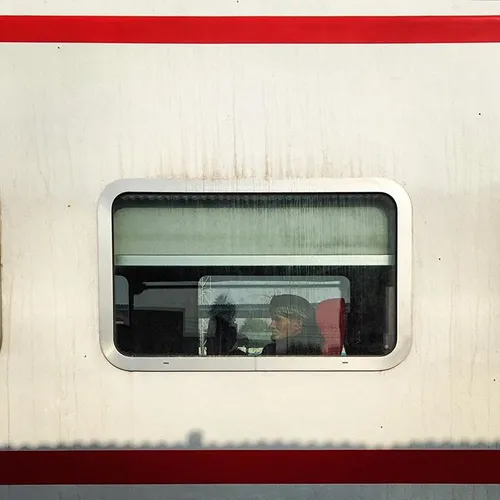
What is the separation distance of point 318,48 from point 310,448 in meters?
1.32

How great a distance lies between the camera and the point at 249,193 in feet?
6.33

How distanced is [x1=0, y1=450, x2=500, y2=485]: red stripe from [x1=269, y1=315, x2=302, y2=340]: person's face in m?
0.38

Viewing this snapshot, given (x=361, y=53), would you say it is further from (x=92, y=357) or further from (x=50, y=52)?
(x=92, y=357)

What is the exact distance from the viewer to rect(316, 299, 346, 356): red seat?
1970 mm

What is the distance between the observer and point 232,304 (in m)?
1.97

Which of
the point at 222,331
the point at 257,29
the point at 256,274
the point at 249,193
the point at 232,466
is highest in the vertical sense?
A: the point at 257,29

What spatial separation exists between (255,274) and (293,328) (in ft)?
0.74

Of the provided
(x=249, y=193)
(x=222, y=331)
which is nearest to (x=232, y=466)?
(x=222, y=331)

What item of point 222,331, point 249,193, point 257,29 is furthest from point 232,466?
point 257,29

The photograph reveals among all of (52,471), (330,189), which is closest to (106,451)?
(52,471)

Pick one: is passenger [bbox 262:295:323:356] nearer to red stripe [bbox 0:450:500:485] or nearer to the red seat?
the red seat

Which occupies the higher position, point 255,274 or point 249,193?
point 249,193
